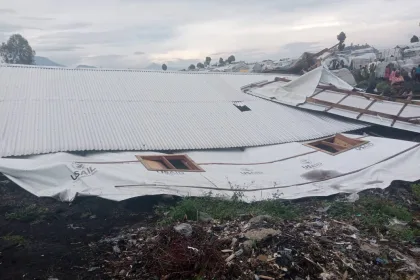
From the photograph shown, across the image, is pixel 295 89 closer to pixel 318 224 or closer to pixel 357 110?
pixel 357 110

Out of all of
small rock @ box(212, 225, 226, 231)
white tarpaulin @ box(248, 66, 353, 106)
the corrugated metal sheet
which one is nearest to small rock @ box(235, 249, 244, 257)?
small rock @ box(212, 225, 226, 231)

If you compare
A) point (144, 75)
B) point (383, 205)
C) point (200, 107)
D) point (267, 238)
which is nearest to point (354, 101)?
point (200, 107)

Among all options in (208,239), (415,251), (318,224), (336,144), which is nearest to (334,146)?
(336,144)

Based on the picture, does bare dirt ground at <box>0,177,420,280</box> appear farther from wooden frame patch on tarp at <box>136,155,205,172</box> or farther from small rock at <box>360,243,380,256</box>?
wooden frame patch on tarp at <box>136,155,205,172</box>

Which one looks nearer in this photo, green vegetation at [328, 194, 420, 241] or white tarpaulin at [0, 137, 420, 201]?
green vegetation at [328, 194, 420, 241]

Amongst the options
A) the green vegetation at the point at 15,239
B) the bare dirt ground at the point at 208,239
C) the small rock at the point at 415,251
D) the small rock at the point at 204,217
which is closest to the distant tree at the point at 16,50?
the bare dirt ground at the point at 208,239

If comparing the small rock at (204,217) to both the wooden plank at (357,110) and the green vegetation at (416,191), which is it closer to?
the green vegetation at (416,191)
